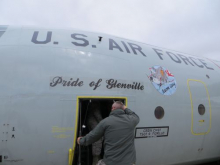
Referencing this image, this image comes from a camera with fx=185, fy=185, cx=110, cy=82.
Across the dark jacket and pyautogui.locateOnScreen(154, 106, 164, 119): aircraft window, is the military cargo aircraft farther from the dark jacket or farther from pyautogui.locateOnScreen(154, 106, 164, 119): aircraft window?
the dark jacket

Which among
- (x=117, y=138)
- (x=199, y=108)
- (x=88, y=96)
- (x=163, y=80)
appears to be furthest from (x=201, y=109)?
(x=88, y=96)

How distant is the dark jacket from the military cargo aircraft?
64cm

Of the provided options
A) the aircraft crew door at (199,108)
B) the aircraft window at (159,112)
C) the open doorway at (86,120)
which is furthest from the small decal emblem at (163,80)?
the open doorway at (86,120)

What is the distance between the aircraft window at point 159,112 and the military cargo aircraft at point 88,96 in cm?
2

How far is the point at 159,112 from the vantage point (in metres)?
4.31

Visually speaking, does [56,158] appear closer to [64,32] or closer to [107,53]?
[107,53]

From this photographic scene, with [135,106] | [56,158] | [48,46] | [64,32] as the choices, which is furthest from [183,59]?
[56,158]

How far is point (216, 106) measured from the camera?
5367 millimetres

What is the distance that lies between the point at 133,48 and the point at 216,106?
9.84 ft

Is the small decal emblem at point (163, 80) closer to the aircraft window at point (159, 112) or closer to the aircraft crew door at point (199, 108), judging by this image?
the aircraft window at point (159, 112)

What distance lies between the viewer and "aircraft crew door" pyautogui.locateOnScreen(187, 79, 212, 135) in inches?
190

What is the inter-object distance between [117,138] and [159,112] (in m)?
1.62

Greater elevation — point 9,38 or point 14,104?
point 9,38

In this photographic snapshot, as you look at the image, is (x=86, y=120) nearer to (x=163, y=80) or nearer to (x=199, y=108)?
(x=163, y=80)
